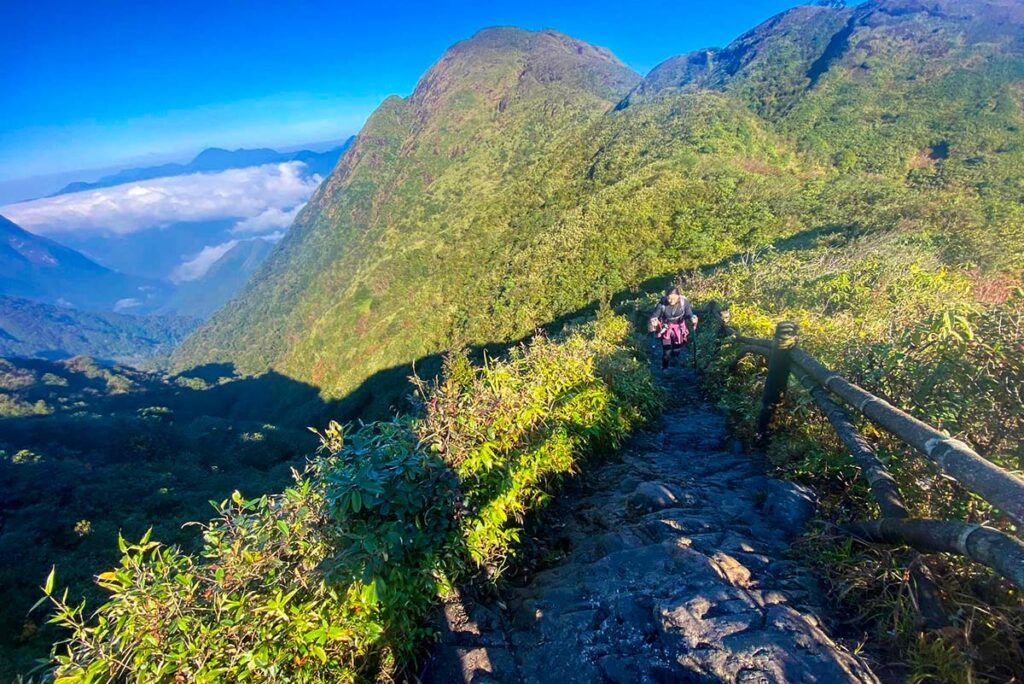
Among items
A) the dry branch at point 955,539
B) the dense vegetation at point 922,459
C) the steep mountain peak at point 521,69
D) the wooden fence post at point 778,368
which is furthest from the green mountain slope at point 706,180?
the steep mountain peak at point 521,69

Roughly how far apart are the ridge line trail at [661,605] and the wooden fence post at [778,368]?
896mm

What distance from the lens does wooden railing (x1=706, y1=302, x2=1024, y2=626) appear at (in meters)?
1.85

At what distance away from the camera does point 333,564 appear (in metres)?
2.43

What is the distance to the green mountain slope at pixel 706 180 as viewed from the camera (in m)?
35.7

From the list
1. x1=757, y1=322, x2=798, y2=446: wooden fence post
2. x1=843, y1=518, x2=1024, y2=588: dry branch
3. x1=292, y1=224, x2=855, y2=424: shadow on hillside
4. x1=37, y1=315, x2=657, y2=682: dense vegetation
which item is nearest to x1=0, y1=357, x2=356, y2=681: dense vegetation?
x1=292, y1=224, x2=855, y2=424: shadow on hillside

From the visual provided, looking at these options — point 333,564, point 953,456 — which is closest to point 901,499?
point 953,456

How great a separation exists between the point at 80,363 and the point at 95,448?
8129 centimetres

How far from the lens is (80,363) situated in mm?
106062

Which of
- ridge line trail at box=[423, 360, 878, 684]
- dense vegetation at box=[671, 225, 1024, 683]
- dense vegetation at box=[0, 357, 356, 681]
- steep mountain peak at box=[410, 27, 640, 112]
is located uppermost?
steep mountain peak at box=[410, 27, 640, 112]

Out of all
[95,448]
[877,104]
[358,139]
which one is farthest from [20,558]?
[358,139]

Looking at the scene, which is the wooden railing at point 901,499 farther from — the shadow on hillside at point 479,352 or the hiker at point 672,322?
the shadow on hillside at point 479,352

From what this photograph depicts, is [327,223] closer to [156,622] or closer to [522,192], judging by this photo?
[522,192]

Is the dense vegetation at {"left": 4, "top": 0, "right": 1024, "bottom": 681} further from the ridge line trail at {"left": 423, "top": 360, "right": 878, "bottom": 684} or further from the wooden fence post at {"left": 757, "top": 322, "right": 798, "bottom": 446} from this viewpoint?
the ridge line trail at {"left": 423, "top": 360, "right": 878, "bottom": 684}

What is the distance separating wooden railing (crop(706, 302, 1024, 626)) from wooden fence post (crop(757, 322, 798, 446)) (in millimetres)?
412
